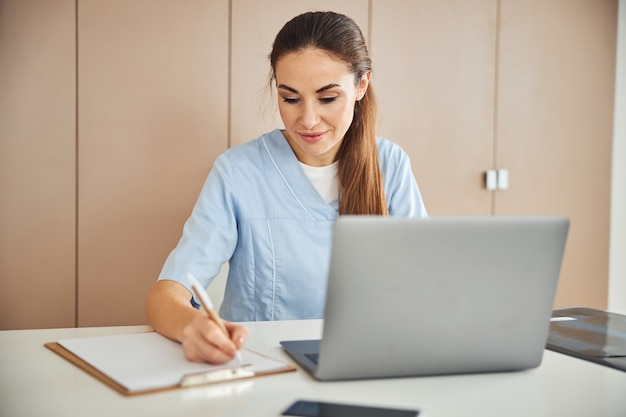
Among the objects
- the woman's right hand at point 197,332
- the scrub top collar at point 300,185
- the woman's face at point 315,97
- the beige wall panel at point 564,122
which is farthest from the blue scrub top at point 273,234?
the beige wall panel at point 564,122

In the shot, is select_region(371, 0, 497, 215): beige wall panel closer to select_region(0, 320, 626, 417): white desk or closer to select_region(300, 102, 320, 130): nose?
select_region(300, 102, 320, 130): nose

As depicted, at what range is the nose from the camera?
1648 mm

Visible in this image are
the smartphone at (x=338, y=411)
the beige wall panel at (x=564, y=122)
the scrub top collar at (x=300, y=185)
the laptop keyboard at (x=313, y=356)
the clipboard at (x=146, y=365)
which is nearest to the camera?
the smartphone at (x=338, y=411)

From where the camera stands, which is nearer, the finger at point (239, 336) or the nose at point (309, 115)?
the finger at point (239, 336)

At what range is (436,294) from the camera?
3.00 feet

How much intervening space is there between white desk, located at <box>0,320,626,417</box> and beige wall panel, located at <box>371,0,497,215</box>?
64.7 inches

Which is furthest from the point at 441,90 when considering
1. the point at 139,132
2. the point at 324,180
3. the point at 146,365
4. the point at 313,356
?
Answer: the point at 146,365

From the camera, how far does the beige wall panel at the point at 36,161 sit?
2.18 meters

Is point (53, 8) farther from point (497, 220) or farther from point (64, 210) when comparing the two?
A: point (497, 220)

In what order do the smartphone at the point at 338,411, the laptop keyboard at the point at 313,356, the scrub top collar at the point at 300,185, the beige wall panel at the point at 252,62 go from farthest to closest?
the beige wall panel at the point at 252,62, the scrub top collar at the point at 300,185, the laptop keyboard at the point at 313,356, the smartphone at the point at 338,411

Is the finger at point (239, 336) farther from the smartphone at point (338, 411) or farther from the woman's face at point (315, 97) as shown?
the woman's face at point (315, 97)

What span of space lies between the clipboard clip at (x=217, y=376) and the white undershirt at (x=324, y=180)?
0.88 m

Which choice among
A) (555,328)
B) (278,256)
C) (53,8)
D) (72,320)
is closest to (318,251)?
(278,256)

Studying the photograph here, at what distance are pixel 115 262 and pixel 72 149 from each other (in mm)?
390
